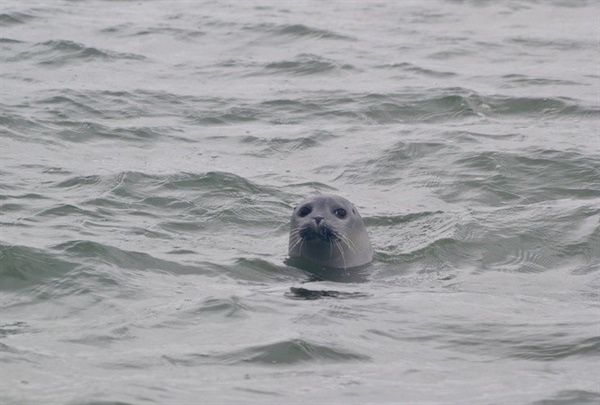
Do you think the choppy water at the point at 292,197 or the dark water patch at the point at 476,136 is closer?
the choppy water at the point at 292,197

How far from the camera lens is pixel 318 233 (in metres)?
9.96

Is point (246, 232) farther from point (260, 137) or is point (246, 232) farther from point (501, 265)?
point (260, 137)

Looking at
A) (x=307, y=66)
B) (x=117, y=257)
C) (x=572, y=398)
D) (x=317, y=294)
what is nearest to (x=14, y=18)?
(x=307, y=66)

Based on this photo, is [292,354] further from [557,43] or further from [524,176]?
[557,43]

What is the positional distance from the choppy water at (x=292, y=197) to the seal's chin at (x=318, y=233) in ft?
1.05

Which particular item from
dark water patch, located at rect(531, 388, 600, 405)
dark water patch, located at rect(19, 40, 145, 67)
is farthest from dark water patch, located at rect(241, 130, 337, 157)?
dark water patch, located at rect(531, 388, 600, 405)

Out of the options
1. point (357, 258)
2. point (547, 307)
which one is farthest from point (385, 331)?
A: point (357, 258)

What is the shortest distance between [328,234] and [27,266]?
2.21 metres

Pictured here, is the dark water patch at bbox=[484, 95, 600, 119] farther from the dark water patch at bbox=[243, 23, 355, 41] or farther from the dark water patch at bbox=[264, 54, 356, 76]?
the dark water patch at bbox=[243, 23, 355, 41]

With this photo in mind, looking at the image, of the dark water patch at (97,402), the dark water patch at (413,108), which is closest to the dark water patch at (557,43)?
the dark water patch at (413,108)

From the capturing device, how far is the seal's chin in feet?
32.6

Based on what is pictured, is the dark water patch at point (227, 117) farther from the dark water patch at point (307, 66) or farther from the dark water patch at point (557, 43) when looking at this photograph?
the dark water patch at point (557, 43)

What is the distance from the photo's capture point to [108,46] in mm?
18328

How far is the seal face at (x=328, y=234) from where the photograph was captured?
10.0m
